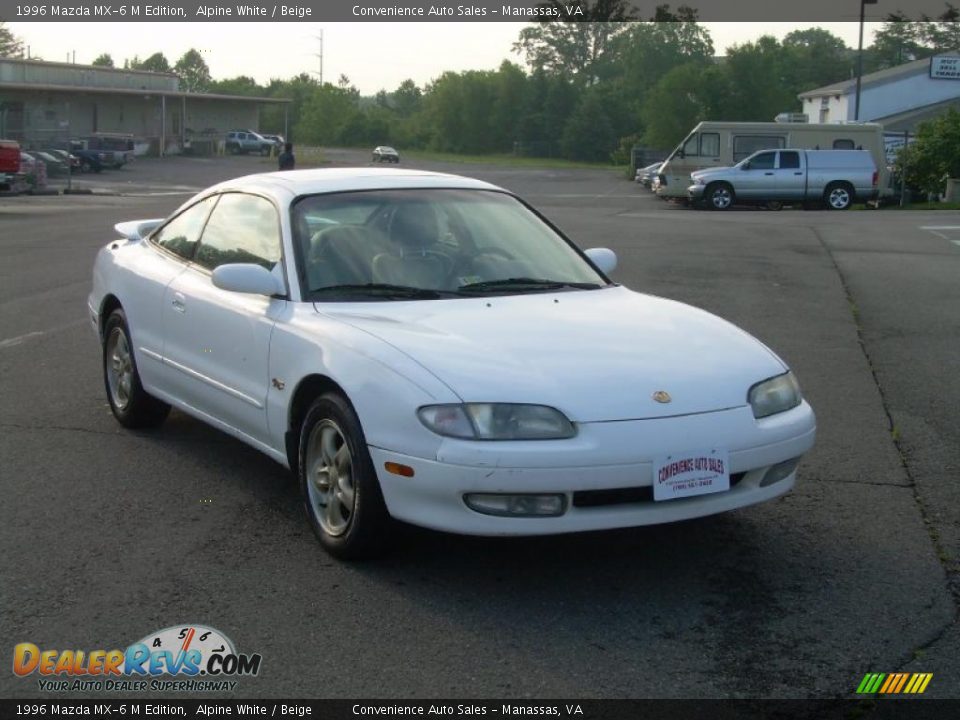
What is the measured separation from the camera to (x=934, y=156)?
36812mm

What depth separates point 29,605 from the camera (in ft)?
14.5

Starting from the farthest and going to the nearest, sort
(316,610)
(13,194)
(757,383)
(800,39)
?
(800,39) → (13,194) → (757,383) → (316,610)

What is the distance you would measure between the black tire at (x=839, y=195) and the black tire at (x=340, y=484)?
3027 centimetres

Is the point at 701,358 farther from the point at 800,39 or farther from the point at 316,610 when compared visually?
the point at 800,39

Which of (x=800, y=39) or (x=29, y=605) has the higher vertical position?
(x=800, y=39)

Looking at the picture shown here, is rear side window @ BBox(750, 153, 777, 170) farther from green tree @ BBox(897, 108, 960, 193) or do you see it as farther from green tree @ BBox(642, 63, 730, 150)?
green tree @ BBox(642, 63, 730, 150)

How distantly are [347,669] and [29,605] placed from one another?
50.4 inches

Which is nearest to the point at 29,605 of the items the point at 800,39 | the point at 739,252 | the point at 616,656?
the point at 616,656

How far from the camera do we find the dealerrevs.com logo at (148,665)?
381 centimetres

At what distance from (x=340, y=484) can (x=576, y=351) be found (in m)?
1.03

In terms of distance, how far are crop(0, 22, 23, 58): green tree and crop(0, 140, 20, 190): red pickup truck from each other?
81.0 meters
